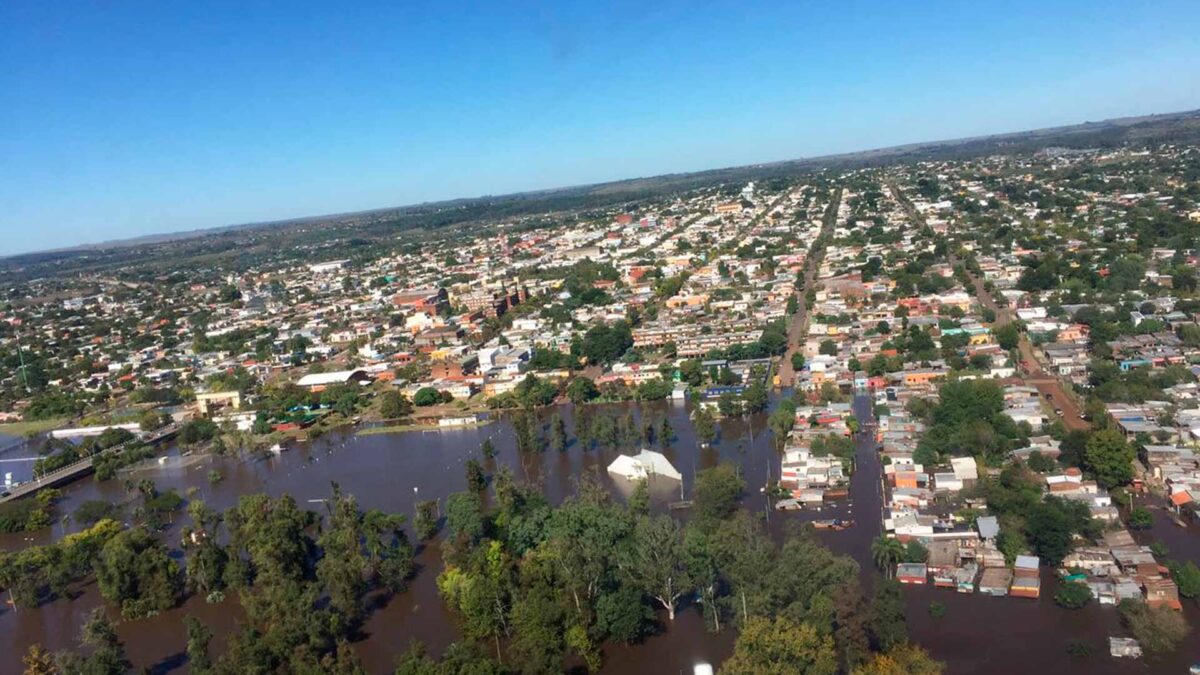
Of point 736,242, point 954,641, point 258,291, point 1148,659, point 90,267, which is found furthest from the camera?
point 90,267

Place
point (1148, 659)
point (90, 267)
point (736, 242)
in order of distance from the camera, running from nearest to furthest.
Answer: point (1148, 659) < point (736, 242) < point (90, 267)

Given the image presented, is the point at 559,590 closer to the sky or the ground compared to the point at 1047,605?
closer to the sky

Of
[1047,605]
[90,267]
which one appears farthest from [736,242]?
[90,267]

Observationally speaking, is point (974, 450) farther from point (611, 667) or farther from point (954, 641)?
point (611, 667)

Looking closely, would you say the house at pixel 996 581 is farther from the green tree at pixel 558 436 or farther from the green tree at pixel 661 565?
the green tree at pixel 558 436

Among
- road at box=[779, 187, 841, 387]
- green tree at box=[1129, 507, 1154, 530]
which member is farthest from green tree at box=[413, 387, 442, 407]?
green tree at box=[1129, 507, 1154, 530]

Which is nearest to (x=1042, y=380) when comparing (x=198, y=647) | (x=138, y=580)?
(x=198, y=647)

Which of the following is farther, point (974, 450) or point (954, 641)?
point (974, 450)

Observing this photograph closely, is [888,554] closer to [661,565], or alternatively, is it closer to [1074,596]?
[1074,596]
